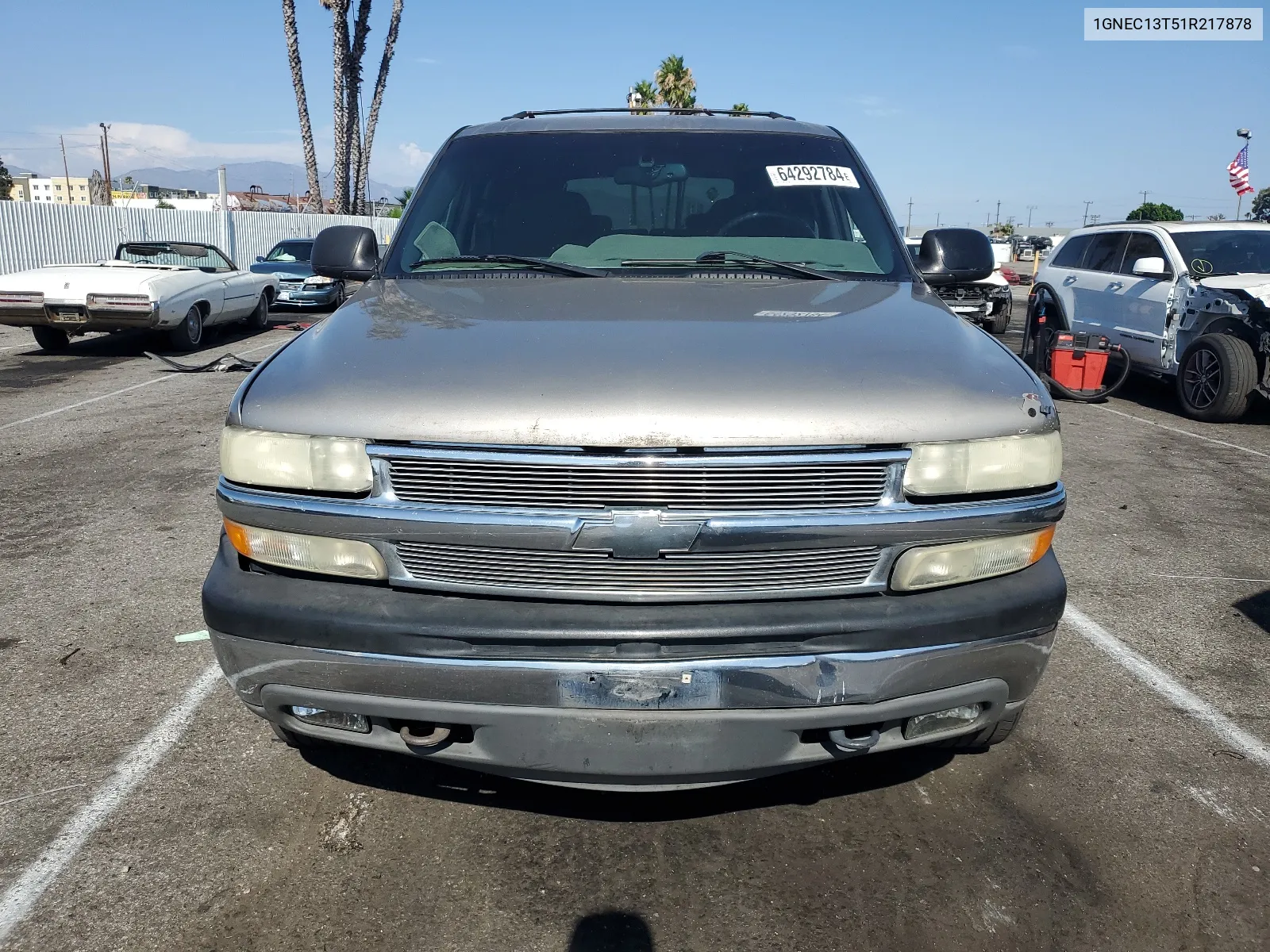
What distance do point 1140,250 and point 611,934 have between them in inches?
386

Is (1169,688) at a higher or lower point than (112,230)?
lower

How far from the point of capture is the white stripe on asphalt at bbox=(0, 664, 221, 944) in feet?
7.62

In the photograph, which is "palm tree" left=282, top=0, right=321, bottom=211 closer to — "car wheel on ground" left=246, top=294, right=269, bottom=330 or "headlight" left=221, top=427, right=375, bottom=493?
"car wheel on ground" left=246, top=294, right=269, bottom=330

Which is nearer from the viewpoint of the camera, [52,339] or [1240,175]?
[52,339]

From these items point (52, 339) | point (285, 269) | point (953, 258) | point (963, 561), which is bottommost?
point (52, 339)

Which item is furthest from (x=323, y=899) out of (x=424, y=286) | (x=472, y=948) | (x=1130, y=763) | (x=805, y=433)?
(x=1130, y=763)

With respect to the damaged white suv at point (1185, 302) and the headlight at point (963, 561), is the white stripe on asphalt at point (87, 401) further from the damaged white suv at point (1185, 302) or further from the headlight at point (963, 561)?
the damaged white suv at point (1185, 302)

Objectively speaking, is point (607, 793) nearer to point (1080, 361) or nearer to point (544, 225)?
point (544, 225)

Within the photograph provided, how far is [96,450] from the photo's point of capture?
698 centimetres

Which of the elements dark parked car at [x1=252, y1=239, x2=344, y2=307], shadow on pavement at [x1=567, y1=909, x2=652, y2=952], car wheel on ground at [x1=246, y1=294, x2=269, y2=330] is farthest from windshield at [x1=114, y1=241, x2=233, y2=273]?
shadow on pavement at [x1=567, y1=909, x2=652, y2=952]

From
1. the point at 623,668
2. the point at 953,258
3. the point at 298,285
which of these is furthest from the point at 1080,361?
the point at 298,285

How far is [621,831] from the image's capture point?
2615mm

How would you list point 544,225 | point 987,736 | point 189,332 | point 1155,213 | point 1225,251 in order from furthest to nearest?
point 1155,213 → point 189,332 → point 1225,251 → point 544,225 → point 987,736

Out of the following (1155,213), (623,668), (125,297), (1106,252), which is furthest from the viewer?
(1155,213)
